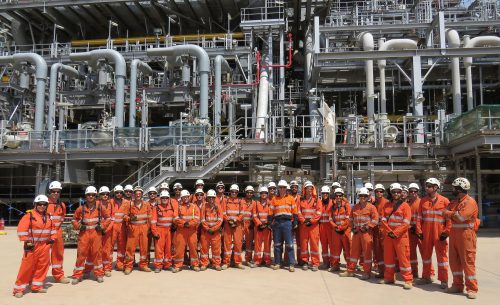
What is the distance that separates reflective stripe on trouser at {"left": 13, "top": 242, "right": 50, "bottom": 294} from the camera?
7114 mm

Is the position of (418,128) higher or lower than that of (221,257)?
higher

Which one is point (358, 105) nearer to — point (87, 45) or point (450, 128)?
point (450, 128)

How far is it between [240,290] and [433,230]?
144 inches

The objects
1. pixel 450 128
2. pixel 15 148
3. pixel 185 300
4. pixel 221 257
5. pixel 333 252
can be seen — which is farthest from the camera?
pixel 15 148

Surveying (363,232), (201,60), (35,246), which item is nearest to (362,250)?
(363,232)

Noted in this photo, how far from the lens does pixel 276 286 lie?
769cm

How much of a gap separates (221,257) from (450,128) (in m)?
10.7

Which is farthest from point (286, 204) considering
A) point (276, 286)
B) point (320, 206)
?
point (276, 286)

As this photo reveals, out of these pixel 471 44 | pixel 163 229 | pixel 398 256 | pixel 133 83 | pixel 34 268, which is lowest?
pixel 34 268

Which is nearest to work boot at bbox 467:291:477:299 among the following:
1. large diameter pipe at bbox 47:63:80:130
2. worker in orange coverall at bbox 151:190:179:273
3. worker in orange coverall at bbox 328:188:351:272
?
worker in orange coverall at bbox 328:188:351:272

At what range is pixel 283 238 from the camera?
9.26 m

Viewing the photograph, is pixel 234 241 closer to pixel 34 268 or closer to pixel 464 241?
pixel 34 268

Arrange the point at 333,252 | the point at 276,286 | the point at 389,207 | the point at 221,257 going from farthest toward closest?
the point at 221,257 < the point at 333,252 < the point at 389,207 < the point at 276,286

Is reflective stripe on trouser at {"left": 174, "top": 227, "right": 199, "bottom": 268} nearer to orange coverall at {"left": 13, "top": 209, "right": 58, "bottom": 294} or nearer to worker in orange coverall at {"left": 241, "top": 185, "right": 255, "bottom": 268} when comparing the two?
worker in orange coverall at {"left": 241, "top": 185, "right": 255, "bottom": 268}
